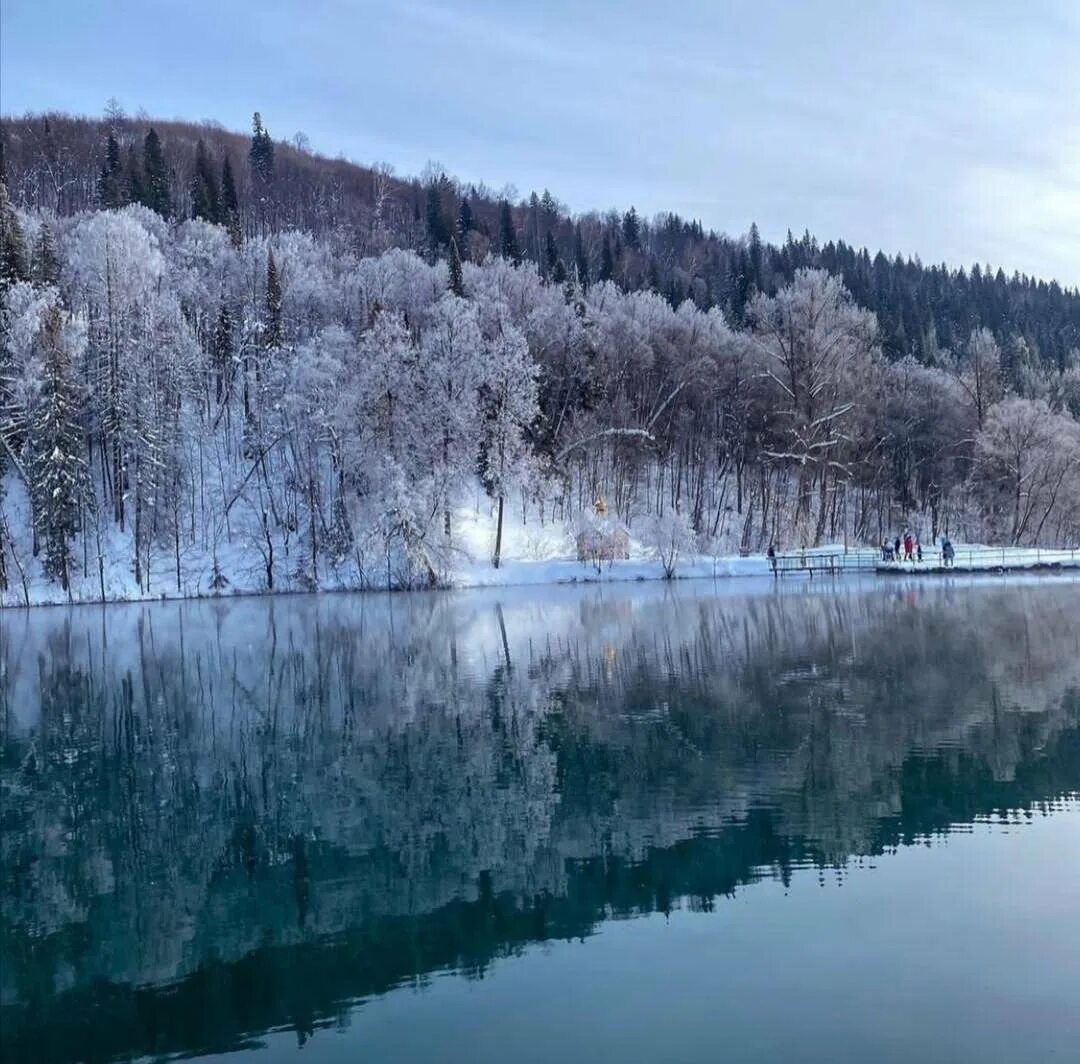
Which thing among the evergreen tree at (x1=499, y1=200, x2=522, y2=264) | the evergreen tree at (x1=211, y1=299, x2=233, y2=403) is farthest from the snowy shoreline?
the evergreen tree at (x1=499, y1=200, x2=522, y2=264)

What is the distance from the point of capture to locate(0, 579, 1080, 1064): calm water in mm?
8523

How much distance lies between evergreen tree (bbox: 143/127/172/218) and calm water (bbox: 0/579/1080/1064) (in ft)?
270

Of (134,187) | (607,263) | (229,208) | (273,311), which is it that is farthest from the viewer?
(607,263)

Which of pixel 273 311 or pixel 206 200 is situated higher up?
pixel 206 200

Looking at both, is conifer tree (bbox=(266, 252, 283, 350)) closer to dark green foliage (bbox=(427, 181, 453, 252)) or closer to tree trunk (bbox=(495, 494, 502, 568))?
tree trunk (bbox=(495, 494, 502, 568))

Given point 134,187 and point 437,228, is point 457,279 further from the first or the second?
point 134,187

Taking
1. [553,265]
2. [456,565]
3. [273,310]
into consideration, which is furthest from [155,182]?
[456,565]

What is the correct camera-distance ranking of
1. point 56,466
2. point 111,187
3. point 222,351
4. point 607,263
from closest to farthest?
point 56,466 < point 222,351 < point 111,187 < point 607,263

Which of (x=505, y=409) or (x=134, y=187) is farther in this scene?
(x=134, y=187)

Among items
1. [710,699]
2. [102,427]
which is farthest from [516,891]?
[102,427]

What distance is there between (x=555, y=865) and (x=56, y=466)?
52.1 metres

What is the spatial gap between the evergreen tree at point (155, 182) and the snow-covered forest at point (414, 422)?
28.2 ft

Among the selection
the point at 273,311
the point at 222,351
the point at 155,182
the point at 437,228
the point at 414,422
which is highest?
the point at 155,182

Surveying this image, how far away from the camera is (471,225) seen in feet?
395
